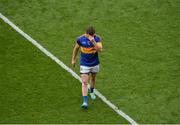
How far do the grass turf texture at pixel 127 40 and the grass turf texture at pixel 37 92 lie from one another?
1.97 ft

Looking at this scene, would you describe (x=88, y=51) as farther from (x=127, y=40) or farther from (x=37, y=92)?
(x=127, y=40)

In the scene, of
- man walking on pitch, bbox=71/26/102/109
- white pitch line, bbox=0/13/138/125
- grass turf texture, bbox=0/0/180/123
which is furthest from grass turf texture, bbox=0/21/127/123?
grass turf texture, bbox=0/0/180/123

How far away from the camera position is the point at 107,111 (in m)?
13.0

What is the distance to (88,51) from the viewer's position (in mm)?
12820

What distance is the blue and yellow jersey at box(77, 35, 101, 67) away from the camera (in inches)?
502

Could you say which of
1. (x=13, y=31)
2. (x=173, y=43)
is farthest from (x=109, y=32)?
(x=13, y=31)

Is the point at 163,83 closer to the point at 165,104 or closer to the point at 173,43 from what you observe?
the point at 165,104

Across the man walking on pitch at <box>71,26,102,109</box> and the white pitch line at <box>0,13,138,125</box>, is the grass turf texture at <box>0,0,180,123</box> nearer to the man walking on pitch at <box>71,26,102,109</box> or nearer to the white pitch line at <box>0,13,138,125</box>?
the white pitch line at <box>0,13,138,125</box>

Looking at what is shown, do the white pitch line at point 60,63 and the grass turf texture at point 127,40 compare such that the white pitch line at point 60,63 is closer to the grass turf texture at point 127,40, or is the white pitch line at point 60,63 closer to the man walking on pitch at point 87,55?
the grass turf texture at point 127,40

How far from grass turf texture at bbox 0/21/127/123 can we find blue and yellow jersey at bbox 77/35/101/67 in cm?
114

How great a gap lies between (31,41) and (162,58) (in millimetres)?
4115

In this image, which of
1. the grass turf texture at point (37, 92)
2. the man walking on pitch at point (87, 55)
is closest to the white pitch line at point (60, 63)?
the grass turf texture at point (37, 92)

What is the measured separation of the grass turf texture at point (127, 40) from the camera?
13.4 metres

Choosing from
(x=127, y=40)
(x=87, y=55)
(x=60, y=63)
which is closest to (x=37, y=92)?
(x=60, y=63)
